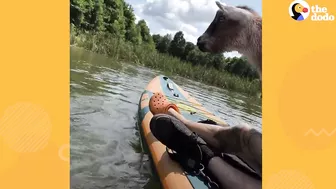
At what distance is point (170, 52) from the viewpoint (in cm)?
904

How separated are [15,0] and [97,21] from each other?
A: 1185 cm

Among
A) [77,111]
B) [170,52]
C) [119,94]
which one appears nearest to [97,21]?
[170,52]

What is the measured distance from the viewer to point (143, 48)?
11055 mm

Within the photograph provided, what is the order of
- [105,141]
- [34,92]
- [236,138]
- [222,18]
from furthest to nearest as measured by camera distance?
[105,141], [236,138], [222,18], [34,92]

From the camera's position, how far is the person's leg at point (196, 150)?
1835 millimetres

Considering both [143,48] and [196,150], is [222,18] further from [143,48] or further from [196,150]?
[143,48]

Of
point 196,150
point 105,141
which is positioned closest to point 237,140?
point 196,150

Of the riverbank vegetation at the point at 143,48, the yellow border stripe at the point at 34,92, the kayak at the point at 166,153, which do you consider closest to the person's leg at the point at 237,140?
the kayak at the point at 166,153

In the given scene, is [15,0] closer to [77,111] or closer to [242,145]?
[242,145]
